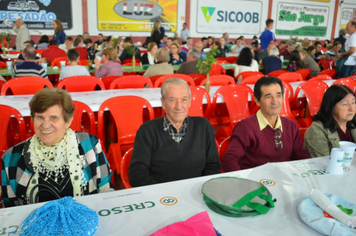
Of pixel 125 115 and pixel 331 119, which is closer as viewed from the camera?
pixel 331 119

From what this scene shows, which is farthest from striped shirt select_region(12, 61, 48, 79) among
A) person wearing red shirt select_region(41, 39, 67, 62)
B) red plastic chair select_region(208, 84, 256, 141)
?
person wearing red shirt select_region(41, 39, 67, 62)

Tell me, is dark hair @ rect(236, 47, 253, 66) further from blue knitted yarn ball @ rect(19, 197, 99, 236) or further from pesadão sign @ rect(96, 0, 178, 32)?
pesadão sign @ rect(96, 0, 178, 32)

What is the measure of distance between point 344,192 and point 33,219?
142 centimetres

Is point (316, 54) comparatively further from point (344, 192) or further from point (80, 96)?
point (344, 192)

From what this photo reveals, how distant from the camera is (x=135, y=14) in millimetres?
13008

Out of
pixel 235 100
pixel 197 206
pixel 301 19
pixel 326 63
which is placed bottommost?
pixel 197 206

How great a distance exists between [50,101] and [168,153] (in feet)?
2.58

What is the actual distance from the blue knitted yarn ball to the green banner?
17075 millimetres

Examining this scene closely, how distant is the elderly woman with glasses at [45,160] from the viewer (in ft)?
5.44

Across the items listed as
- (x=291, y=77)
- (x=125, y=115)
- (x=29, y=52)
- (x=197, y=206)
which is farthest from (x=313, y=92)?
(x=29, y=52)

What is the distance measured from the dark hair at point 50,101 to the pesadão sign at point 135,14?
38.4 feet

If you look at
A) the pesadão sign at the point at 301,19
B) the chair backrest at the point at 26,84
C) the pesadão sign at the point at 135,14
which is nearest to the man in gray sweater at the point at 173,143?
the chair backrest at the point at 26,84

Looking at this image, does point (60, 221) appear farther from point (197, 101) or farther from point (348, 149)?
point (197, 101)

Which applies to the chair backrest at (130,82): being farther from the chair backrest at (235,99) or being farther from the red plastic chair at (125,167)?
the red plastic chair at (125,167)
